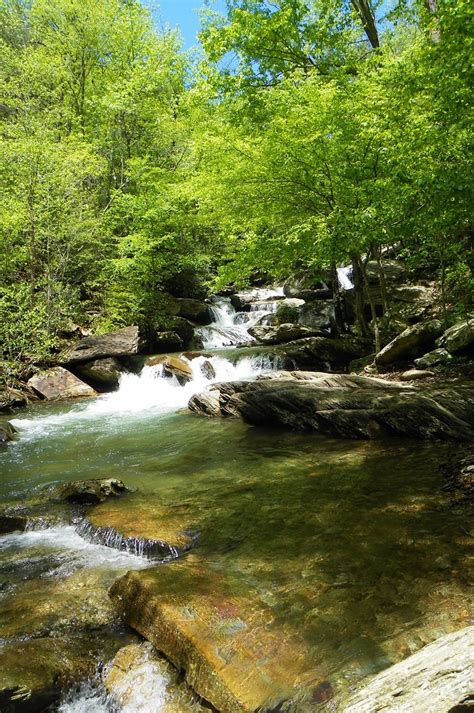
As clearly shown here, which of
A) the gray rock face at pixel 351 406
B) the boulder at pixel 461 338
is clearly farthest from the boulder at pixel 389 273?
the gray rock face at pixel 351 406

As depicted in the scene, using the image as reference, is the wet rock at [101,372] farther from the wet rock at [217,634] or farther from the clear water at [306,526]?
the wet rock at [217,634]

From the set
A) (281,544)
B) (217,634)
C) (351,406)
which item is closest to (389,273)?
(351,406)

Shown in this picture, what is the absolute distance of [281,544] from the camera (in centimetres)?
475

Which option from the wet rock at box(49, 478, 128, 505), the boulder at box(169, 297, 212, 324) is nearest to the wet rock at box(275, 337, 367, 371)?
the boulder at box(169, 297, 212, 324)

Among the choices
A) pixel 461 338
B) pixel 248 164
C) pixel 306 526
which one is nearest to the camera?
pixel 306 526

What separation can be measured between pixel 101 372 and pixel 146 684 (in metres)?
14.0

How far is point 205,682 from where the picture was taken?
3.03m

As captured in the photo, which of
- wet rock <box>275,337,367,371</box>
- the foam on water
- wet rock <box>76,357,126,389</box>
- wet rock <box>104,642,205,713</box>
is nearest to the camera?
wet rock <box>104,642,205,713</box>

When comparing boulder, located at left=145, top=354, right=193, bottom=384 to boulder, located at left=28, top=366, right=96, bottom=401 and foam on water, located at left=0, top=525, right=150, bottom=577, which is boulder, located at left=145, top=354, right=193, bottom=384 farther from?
foam on water, located at left=0, top=525, right=150, bottom=577

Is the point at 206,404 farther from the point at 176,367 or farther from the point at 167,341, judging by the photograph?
the point at 167,341

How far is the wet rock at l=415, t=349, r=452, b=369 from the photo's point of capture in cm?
1153

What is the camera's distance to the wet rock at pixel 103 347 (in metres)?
16.6

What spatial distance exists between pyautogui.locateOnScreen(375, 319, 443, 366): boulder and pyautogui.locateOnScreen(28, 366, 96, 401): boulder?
1030cm

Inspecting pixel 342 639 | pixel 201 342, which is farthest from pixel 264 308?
pixel 342 639
